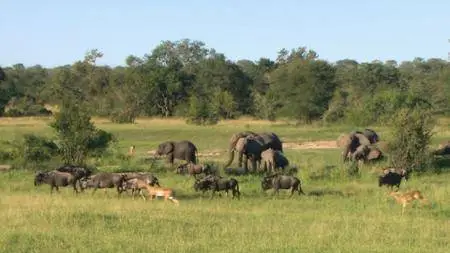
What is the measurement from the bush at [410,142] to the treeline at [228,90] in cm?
2480

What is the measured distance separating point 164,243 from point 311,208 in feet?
25.0

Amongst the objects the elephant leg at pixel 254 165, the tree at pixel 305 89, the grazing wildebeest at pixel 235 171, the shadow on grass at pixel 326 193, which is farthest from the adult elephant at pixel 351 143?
the tree at pixel 305 89

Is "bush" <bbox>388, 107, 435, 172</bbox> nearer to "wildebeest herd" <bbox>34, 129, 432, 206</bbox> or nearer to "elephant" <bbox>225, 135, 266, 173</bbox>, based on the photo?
"wildebeest herd" <bbox>34, 129, 432, 206</bbox>

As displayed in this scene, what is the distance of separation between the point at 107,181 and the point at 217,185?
11.1ft

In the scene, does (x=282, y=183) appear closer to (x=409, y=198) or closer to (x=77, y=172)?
(x=409, y=198)

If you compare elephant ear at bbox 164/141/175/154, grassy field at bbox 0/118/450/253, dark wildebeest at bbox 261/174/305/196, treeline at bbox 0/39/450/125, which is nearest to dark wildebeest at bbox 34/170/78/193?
grassy field at bbox 0/118/450/253

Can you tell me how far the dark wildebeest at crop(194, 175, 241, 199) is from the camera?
22.5 metres

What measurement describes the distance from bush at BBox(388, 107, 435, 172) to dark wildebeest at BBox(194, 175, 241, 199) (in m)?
10.0

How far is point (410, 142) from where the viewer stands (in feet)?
99.0

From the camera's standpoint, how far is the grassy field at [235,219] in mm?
13203

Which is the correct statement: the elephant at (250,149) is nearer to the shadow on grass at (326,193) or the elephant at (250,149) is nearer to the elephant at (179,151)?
the elephant at (179,151)

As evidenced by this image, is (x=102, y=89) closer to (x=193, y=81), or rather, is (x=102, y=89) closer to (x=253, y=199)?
(x=193, y=81)

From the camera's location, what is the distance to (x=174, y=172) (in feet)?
96.4

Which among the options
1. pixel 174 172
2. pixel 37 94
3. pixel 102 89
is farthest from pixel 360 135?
pixel 37 94
